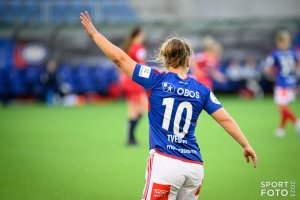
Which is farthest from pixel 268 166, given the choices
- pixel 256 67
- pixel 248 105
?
pixel 256 67

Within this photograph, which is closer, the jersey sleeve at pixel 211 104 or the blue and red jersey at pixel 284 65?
the jersey sleeve at pixel 211 104

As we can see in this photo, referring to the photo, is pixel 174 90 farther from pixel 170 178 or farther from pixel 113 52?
pixel 170 178

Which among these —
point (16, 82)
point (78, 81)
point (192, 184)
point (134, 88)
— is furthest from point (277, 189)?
Answer: point (16, 82)

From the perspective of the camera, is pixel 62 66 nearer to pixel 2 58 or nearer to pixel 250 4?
pixel 2 58

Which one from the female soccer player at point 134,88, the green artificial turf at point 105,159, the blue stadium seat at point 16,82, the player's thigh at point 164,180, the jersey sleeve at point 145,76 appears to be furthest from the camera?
the blue stadium seat at point 16,82

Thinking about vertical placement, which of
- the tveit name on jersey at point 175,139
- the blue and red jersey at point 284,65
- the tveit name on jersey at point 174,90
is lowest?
the tveit name on jersey at point 175,139

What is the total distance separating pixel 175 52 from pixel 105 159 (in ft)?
19.7

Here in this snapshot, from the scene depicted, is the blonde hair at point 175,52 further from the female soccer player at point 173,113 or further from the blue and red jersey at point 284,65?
the blue and red jersey at point 284,65

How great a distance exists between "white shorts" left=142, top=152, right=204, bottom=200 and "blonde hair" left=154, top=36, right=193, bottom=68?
86 cm

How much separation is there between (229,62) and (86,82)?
7198 millimetres

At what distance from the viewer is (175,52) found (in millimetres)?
4848

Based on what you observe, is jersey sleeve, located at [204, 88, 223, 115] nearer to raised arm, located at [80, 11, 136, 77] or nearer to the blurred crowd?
raised arm, located at [80, 11, 136, 77]

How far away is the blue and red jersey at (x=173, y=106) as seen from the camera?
15.8 ft

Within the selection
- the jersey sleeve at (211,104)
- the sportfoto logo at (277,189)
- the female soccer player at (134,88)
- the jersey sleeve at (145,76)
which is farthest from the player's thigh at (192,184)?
the female soccer player at (134,88)
